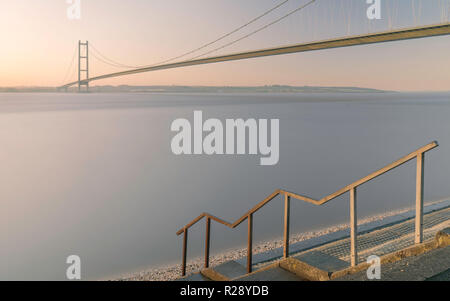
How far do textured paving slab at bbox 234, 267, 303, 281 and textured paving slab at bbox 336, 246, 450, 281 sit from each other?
48 centimetres

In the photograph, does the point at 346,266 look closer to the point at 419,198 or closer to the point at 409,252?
the point at 409,252

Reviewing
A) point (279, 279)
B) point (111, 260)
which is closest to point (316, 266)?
point (279, 279)

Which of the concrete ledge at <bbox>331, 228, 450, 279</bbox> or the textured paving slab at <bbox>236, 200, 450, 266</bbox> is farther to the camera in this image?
the textured paving slab at <bbox>236, 200, 450, 266</bbox>

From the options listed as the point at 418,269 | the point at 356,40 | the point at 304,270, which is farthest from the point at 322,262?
the point at 356,40

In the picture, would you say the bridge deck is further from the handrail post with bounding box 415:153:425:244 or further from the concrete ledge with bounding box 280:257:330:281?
the concrete ledge with bounding box 280:257:330:281

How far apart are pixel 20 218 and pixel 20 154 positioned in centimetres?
1319

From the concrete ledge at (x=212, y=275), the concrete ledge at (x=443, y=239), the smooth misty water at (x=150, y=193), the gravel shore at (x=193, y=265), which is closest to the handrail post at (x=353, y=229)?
the concrete ledge at (x=443, y=239)

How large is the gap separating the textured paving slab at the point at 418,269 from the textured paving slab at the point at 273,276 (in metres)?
0.48

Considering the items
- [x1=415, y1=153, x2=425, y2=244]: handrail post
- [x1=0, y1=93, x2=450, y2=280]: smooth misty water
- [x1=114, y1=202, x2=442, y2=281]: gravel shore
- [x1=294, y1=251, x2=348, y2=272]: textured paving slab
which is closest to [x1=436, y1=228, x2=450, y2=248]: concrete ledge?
[x1=415, y1=153, x2=425, y2=244]: handrail post

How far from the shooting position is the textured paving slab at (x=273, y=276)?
251cm

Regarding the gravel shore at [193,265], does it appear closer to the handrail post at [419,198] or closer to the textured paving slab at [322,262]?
the textured paving slab at [322,262]

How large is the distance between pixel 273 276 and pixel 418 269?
0.92 metres

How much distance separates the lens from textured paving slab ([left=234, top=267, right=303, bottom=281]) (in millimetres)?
2510
